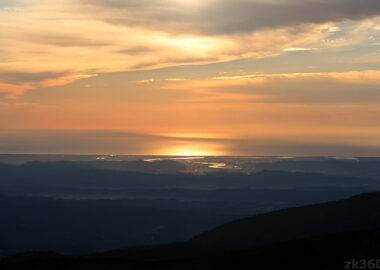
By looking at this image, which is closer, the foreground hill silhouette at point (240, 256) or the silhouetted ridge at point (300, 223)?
the foreground hill silhouette at point (240, 256)

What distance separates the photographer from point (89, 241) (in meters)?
193

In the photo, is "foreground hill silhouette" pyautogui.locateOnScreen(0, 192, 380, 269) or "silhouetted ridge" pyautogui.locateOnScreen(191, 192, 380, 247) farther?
"silhouetted ridge" pyautogui.locateOnScreen(191, 192, 380, 247)

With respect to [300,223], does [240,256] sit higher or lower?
higher

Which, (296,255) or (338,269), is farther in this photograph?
(296,255)

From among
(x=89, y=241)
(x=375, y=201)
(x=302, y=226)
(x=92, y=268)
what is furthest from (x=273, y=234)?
(x=89, y=241)

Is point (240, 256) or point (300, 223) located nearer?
point (240, 256)

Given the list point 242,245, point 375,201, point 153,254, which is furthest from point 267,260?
point 375,201

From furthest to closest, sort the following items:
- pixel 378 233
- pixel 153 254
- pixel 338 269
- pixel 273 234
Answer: pixel 273 234
pixel 153 254
pixel 378 233
pixel 338 269

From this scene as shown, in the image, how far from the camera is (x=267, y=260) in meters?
54.8

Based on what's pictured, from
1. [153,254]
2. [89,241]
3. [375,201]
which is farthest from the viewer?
[89,241]

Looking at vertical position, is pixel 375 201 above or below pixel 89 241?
above

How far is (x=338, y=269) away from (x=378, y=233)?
7483 millimetres

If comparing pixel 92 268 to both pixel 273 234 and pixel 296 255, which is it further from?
pixel 273 234

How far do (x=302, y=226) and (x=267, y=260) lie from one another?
34446 millimetres
